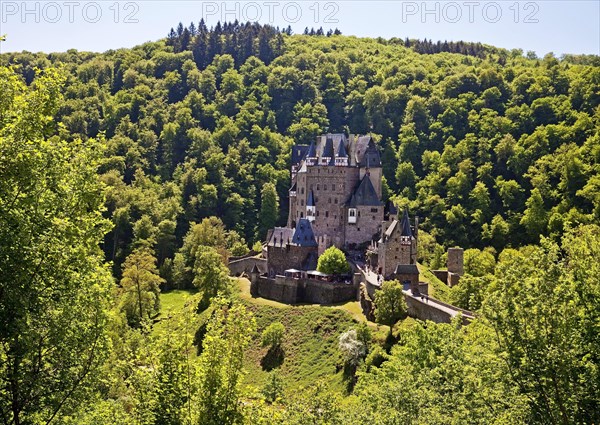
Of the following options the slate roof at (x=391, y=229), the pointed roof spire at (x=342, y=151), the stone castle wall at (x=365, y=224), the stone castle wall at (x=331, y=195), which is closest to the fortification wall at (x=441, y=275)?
the stone castle wall at (x=365, y=224)

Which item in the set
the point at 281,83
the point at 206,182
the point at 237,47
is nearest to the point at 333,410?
the point at 206,182

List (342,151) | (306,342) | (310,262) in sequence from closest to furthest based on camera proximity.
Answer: (306,342) → (310,262) → (342,151)

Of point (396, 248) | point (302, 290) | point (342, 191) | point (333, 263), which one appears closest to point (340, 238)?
point (342, 191)

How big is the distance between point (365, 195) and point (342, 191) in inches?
121

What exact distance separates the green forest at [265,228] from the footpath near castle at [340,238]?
3.50 metres

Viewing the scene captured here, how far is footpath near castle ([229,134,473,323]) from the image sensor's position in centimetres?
6075

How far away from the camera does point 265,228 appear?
363 ft

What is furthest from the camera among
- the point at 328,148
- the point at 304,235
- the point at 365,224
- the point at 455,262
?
the point at 328,148

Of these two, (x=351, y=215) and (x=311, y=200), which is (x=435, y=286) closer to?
(x=351, y=215)

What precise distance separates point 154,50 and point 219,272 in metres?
128

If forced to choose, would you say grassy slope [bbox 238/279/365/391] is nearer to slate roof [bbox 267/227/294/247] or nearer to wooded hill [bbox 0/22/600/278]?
slate roof [bbox 267/227/294/247]

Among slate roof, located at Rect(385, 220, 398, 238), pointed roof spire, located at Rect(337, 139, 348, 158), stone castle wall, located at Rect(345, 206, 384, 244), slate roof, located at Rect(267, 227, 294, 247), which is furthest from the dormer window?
slate roof, located at Rect(385, 220, 398, 238)

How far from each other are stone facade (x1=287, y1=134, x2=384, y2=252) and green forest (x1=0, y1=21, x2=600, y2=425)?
12830 mm

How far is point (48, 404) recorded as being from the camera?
14.6 meters
